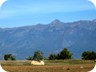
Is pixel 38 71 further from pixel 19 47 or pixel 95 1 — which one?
pixel 19 47

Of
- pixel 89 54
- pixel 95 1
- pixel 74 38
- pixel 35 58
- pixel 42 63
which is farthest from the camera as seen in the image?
pixel 89 54

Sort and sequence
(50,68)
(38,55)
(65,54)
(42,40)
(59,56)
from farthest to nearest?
(65,54), (59,56), (42,40), (38,55), (50,68)

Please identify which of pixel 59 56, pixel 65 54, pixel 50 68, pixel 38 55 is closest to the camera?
pixel 50 68

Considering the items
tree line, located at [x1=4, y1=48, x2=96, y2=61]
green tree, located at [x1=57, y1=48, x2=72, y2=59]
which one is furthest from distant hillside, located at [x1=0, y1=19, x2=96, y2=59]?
green tree, located at [x1=57, y1=48, x2=72, y2=59]

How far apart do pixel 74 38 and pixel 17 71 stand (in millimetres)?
13788

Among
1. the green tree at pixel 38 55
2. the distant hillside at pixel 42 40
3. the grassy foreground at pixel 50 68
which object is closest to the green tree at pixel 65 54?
the distant hillside at pixel 42 40

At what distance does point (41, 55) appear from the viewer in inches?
920

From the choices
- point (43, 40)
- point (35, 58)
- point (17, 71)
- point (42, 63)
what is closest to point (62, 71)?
point (17, 71)

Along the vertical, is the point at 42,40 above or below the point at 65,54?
above

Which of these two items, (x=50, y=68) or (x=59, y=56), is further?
(x=59, y=56)

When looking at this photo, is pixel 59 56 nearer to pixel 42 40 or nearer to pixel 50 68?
pixel 42 40

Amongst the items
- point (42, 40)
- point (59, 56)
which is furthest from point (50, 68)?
point (59, 56)

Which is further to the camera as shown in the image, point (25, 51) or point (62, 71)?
point (25, 51)

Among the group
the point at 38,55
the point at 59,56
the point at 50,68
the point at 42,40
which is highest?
the point at 42,40
